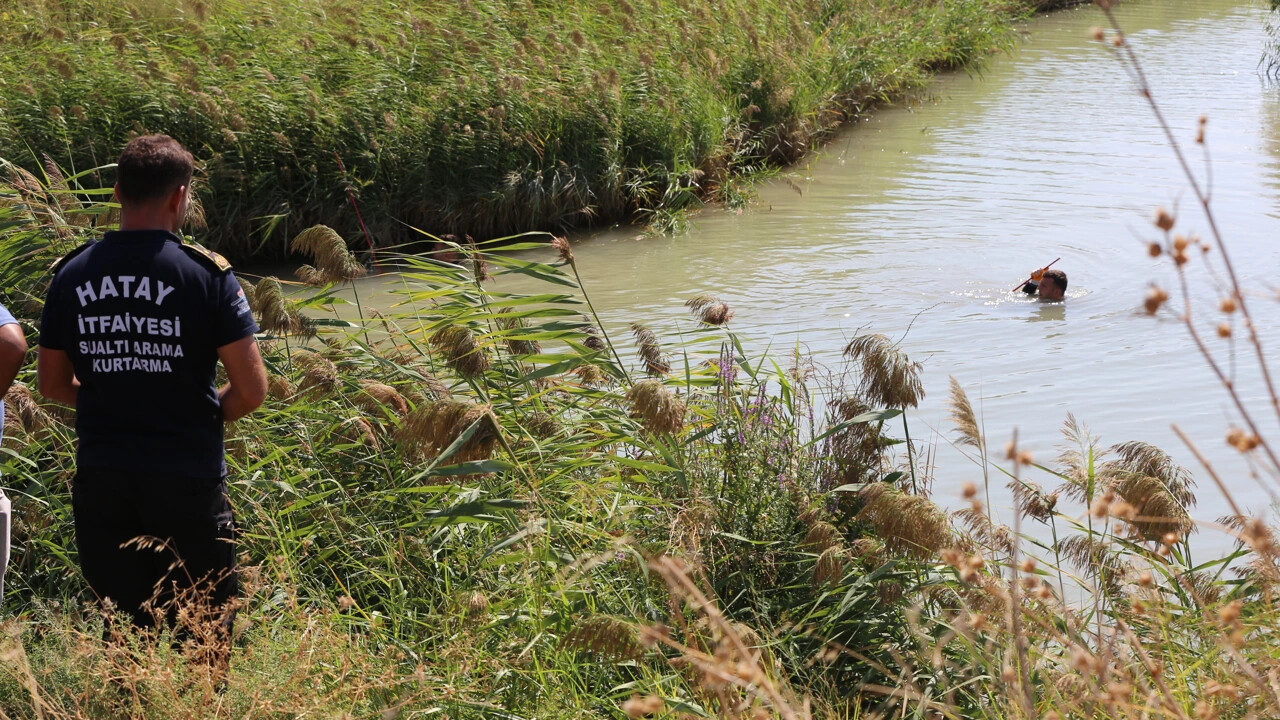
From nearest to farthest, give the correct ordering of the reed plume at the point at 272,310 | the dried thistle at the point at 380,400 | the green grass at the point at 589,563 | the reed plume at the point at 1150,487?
1. the green grass at the point at 589,563
2. the reed plume at the point at 1150,487
3. the dried thistle at the point at 380,400
4. the reed plume at the point at 272,310

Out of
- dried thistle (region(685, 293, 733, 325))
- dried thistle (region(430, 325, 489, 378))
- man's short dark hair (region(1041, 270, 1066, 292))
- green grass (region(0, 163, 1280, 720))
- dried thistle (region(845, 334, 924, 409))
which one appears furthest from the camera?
man's short dark hair (region(1041, 270, 1066, 292))

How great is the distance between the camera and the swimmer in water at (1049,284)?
857cm

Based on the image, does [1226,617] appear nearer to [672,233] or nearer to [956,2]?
[672,233]

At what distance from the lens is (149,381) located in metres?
3.12

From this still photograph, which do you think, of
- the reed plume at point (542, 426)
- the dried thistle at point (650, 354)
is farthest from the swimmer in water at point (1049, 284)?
the reed plume at point (542, 426)

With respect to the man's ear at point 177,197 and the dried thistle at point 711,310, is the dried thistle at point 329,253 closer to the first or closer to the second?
the man's ear at point 177,197

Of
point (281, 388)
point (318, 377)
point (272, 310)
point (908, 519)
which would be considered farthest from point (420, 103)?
point (908, 519)

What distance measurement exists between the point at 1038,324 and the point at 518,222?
14.9 feet

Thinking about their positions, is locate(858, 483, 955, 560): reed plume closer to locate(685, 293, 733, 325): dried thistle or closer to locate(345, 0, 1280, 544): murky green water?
locate(685, 293, 733, 325): dried thistle

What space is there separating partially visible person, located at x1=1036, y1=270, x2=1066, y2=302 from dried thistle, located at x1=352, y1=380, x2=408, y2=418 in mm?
5602

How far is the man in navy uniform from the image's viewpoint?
307 centimetres

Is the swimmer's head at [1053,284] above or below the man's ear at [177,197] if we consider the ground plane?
below

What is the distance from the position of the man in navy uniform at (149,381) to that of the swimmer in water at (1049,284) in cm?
662

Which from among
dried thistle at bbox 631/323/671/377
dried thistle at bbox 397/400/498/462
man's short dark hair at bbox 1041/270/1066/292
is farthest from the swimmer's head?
dried thistle at bbox 397/400/498/462
